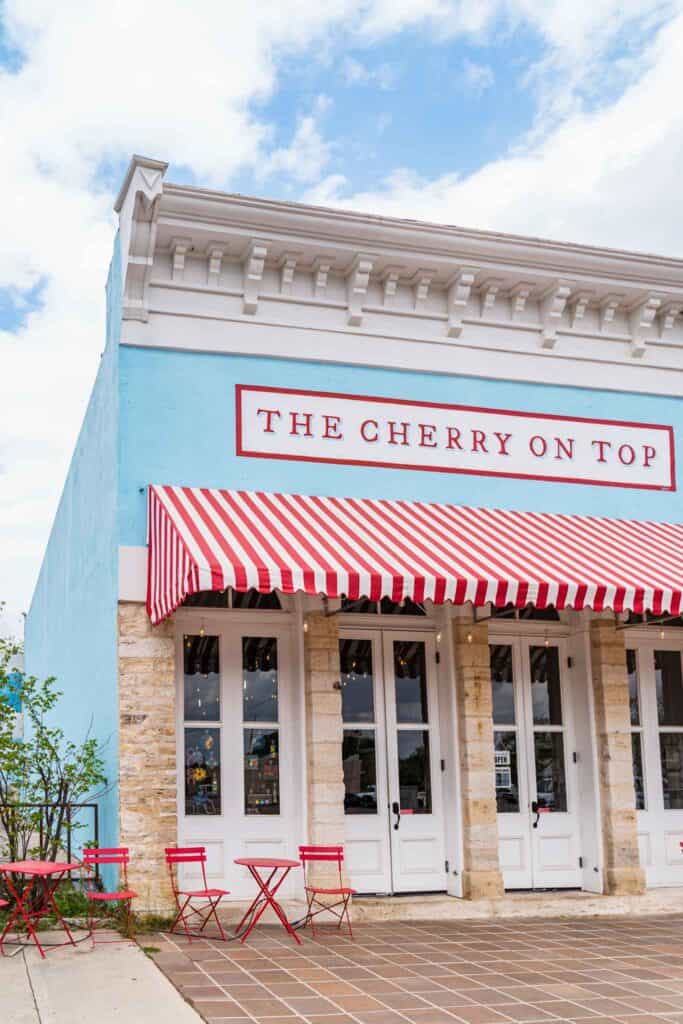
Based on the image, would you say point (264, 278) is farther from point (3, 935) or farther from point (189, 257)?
point (3, 935)

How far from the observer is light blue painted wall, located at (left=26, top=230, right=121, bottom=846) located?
10023 mm

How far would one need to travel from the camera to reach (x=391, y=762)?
35.0ft

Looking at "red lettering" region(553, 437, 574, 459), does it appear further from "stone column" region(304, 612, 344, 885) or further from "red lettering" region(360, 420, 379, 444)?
"stone column" region(304, 612, 344, 885)

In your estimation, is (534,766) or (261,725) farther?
(534,766)

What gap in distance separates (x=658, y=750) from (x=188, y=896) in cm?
523

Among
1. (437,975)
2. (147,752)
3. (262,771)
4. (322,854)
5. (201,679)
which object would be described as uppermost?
(201,679)

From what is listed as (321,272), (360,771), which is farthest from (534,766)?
(321,272)

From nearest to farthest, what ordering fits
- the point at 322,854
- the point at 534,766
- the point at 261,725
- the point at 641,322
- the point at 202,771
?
the point at 322,854 < the point at 202,771 < the point at 261,725 < the point at 534,766 < the point at 641,322

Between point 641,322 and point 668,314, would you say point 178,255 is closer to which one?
point 641,322

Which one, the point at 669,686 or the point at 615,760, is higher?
the point at 669,686

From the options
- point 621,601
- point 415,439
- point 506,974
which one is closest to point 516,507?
point 415,439

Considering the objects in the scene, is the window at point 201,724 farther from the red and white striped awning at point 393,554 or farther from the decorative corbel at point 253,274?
the decorative corbel at point 253,274

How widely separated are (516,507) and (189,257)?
3997 millimetres

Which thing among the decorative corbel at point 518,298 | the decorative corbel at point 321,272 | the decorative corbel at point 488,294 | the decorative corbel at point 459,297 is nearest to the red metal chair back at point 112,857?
the decorative corbel at point 321,272
